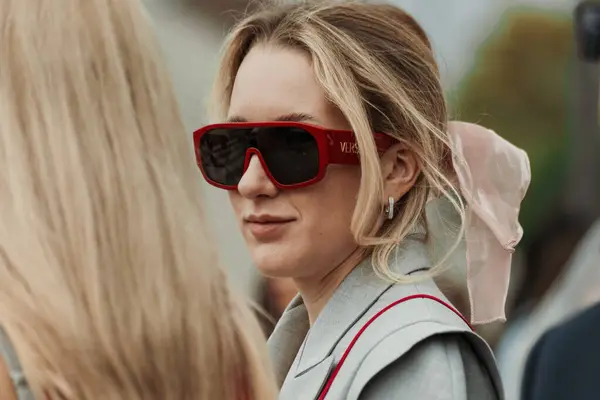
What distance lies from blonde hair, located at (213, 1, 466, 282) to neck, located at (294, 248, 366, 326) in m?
0.04

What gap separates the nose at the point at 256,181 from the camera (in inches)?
52.1

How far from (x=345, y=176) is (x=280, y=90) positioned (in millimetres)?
161

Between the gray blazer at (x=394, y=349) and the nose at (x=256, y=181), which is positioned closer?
the gray blazer at (x=394, y=349)

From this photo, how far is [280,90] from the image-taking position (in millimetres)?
1322

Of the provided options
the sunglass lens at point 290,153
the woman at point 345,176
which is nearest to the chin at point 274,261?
the woman at point 345,176

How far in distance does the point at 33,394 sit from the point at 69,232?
176 millimetres

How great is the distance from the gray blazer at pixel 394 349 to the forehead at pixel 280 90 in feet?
0.84

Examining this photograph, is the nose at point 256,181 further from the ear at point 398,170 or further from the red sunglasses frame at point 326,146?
the ear at point 398,170

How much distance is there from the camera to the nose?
1.32 m

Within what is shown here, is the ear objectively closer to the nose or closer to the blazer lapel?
the nose

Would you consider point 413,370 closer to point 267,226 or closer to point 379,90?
point 267,226

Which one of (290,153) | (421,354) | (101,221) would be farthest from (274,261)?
(101,221)

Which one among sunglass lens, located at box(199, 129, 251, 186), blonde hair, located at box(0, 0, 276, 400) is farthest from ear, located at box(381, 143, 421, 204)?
blonde hair, located at box(0, 0, 276, 400)

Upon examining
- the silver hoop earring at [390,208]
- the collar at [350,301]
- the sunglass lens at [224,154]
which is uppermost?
the sunglass lens at [224,154]
